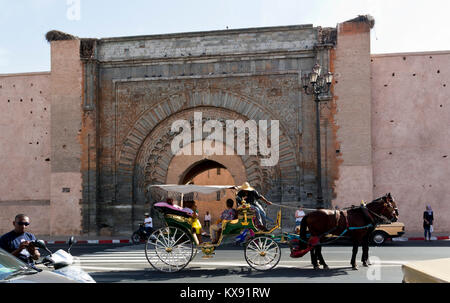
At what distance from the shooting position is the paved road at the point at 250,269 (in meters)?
8.18

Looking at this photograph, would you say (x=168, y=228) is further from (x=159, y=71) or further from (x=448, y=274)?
(x=159, y=71)

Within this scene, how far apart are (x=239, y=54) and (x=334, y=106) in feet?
12.8

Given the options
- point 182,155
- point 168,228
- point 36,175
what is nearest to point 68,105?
point 36,175

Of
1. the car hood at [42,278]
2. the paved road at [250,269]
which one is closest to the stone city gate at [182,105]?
the paved road at [250,269]

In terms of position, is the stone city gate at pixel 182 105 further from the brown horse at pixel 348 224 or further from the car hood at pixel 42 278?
the car hood at pixel 42 278

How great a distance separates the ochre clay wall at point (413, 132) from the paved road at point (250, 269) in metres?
5.00

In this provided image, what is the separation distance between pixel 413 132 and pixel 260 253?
10728 mm

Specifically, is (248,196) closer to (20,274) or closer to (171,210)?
(171,210)

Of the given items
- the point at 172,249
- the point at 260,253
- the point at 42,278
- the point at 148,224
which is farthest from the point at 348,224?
the point at 148,224

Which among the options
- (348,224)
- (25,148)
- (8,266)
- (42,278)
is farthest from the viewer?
(25,148)

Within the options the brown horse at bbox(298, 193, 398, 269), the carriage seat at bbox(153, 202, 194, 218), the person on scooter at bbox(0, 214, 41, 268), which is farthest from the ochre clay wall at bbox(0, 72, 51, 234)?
the person on scooter at bbox(0, 214, 41, 268)

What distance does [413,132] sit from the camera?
57.9 feet

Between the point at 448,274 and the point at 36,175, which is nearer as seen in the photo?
the point at 448,274

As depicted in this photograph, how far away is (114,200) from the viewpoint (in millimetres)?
18500
